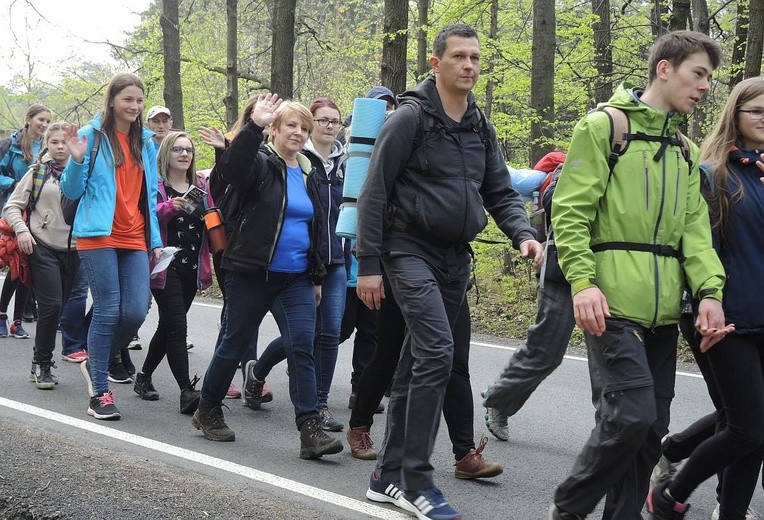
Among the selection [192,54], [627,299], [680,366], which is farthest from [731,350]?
[192,54]

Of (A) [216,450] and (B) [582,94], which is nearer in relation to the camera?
(A) [216,450]

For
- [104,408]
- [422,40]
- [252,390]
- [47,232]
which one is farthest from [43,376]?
[422,40]

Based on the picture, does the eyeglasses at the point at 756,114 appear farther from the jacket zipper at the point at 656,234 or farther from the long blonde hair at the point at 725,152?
the jacket zipper at the point at 656,234

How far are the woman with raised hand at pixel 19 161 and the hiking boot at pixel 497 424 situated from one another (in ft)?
18.3

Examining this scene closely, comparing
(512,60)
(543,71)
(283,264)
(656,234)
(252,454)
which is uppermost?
(512,60)

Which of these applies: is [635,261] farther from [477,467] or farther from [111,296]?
[111,296]

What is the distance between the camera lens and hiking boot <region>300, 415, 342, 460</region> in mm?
5672

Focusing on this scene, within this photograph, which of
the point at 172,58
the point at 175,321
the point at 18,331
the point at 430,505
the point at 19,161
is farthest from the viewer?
the point at 172,58

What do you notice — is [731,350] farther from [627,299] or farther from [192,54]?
[192,54]

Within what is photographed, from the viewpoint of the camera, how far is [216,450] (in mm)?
5965

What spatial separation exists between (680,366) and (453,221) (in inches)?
214

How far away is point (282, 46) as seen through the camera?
551 inches

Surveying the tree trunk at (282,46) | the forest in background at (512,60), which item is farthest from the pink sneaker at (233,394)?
the tree trunk at (282,46)

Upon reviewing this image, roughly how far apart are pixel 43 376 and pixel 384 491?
384 cm
